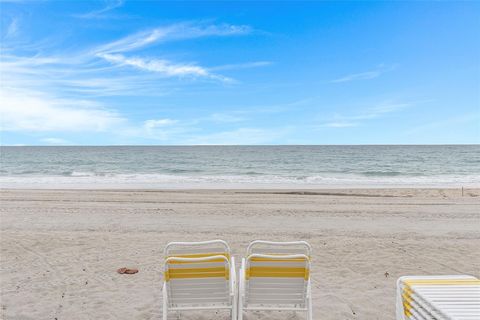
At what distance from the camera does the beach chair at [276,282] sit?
356cm

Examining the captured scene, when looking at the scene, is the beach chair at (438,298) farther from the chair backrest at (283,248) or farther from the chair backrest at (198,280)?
the chair backrest at (198,280)

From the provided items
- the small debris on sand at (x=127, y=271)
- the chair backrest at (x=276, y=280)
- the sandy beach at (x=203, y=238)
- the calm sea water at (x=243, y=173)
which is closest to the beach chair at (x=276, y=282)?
the chair backrest at (x=276, y=280)

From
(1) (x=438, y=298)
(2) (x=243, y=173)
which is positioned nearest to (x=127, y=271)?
(1) (x=438, y=298)

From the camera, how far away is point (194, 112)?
6256 cm

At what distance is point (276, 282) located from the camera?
366 centimetres

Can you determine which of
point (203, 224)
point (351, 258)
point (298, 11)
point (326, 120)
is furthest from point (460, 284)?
point (326, 120)

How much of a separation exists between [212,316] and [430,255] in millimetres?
4471

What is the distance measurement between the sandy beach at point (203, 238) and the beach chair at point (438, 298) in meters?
1.09

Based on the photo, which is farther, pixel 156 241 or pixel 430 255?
pixel 156 241

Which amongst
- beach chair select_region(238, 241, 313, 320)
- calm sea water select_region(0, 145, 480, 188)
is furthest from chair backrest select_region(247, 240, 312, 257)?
calm sea water select_region(0, 145, 480, 188)

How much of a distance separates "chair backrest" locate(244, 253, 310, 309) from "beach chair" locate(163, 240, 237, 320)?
20 cm

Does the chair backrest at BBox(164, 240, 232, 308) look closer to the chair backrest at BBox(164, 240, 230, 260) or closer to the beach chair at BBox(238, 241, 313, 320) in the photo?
the chair backrest at BBox(164, 240, 230, 260)

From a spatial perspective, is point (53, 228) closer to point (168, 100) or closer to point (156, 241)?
point (156, 241)

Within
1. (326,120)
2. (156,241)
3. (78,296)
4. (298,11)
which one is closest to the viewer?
(78,296)
